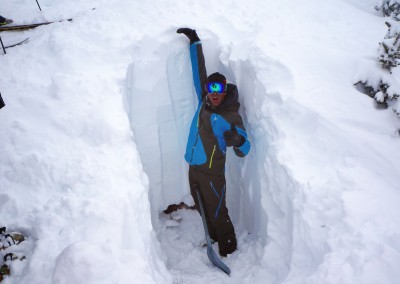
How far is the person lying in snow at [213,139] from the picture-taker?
3930 mm

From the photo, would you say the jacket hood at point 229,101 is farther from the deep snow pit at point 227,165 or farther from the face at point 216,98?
the deep snow pit at point 227,165

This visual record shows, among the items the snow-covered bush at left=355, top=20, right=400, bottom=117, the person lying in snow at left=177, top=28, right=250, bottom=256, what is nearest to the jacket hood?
the person lying in snow at left=177, top=28, right=250, bottom=256

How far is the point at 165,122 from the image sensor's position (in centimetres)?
494

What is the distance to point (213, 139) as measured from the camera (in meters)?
4.30

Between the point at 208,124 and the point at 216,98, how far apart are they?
43cm

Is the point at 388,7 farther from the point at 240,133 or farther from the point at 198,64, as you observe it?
the point at 240,133

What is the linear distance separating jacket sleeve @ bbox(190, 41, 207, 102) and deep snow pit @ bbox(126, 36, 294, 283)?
0.99 ft

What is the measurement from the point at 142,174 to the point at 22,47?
2.94 m

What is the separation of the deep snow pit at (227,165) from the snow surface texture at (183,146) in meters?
0.02

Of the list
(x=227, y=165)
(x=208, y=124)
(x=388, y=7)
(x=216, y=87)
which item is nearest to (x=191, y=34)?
(x=216, y=87)

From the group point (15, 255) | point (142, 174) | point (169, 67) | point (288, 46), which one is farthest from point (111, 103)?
point (288, 46)

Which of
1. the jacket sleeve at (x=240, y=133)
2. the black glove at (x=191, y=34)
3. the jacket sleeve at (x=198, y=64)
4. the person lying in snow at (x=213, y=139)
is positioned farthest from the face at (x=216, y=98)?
the black glove at (x=191, y=34)

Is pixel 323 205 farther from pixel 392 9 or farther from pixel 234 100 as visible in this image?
pixel 392 9

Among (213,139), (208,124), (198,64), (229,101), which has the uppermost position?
(198,64)
